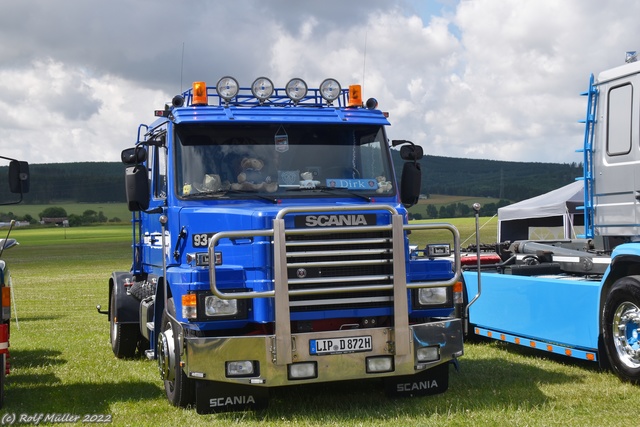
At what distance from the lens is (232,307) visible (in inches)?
299

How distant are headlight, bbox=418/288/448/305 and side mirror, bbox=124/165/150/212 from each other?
113 inches

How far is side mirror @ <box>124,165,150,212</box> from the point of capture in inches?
348

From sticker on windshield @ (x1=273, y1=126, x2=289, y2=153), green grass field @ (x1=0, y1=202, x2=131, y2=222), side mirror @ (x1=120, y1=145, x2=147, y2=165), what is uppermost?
green grass field @ (x1=0, y1=202, x2=131, y2=222)

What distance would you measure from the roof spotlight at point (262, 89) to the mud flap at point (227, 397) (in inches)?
123

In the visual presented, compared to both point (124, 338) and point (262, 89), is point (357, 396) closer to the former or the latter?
point (262, 89)

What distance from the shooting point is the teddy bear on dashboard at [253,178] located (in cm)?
861

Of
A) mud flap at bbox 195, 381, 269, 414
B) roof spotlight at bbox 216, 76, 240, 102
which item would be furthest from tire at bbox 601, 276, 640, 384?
roof spotlight at bbox 216, 76, 240, 102

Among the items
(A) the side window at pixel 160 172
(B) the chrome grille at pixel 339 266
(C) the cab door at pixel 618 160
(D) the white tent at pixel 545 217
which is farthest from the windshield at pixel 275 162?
(D) the white tent at pixel 545 217

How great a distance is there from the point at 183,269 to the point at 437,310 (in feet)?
7.49

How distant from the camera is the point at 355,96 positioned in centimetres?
969

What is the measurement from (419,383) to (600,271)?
2793mm

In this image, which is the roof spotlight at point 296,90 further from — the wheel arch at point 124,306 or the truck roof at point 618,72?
the wheel arch at point 124,306

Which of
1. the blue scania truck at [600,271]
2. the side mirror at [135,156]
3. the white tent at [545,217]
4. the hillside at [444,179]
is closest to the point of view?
the side mirror at [135,156]

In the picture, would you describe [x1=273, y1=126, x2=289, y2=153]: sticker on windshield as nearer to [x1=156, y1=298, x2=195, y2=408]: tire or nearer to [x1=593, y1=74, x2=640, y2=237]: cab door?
[x1=156, y1=298, x2=195, y2=408]: tire
